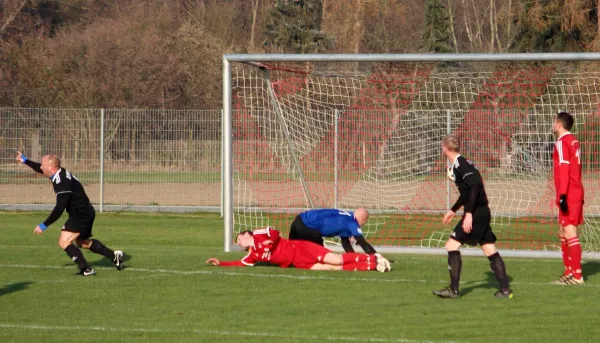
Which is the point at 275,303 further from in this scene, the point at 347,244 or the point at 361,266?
the point at 347,244

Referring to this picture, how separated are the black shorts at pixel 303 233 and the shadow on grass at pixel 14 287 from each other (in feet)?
12.0

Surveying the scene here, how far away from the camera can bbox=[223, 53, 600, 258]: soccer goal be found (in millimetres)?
18719

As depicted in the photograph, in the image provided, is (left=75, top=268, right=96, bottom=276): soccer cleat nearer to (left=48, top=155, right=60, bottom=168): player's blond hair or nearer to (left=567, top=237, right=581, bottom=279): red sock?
(left=48, top=155, right=60, bottom=168): player's blond hair

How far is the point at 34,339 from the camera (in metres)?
8.82

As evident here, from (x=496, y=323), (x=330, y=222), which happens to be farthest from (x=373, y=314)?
(x=330, y=222)

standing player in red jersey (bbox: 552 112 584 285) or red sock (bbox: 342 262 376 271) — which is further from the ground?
standing player in red jersey (bbox: 552 112 584 285)

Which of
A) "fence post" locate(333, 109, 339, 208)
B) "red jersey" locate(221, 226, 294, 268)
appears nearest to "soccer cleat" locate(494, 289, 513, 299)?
"red jersey" locate(221, 226, 294, 268)

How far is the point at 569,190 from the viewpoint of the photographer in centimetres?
1217

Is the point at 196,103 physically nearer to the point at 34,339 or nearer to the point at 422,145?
the point at 422,145

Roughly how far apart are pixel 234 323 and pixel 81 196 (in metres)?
4.16

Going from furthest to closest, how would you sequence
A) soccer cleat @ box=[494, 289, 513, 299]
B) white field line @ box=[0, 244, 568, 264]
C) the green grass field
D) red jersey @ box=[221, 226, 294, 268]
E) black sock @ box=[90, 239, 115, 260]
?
white field line @ box=[0, 244, 568, 264] → red jersey @ box=[221, 226, 294, 268] → black sock @ box=[90, 239, 115, 260] → soccer cleat @ box=[494, 289, 513, 299] → the green grass field

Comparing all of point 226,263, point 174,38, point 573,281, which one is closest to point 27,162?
point 226,263

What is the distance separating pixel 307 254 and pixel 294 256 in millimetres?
191

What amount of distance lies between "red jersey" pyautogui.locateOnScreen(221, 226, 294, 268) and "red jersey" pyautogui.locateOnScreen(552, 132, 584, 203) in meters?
3.63
